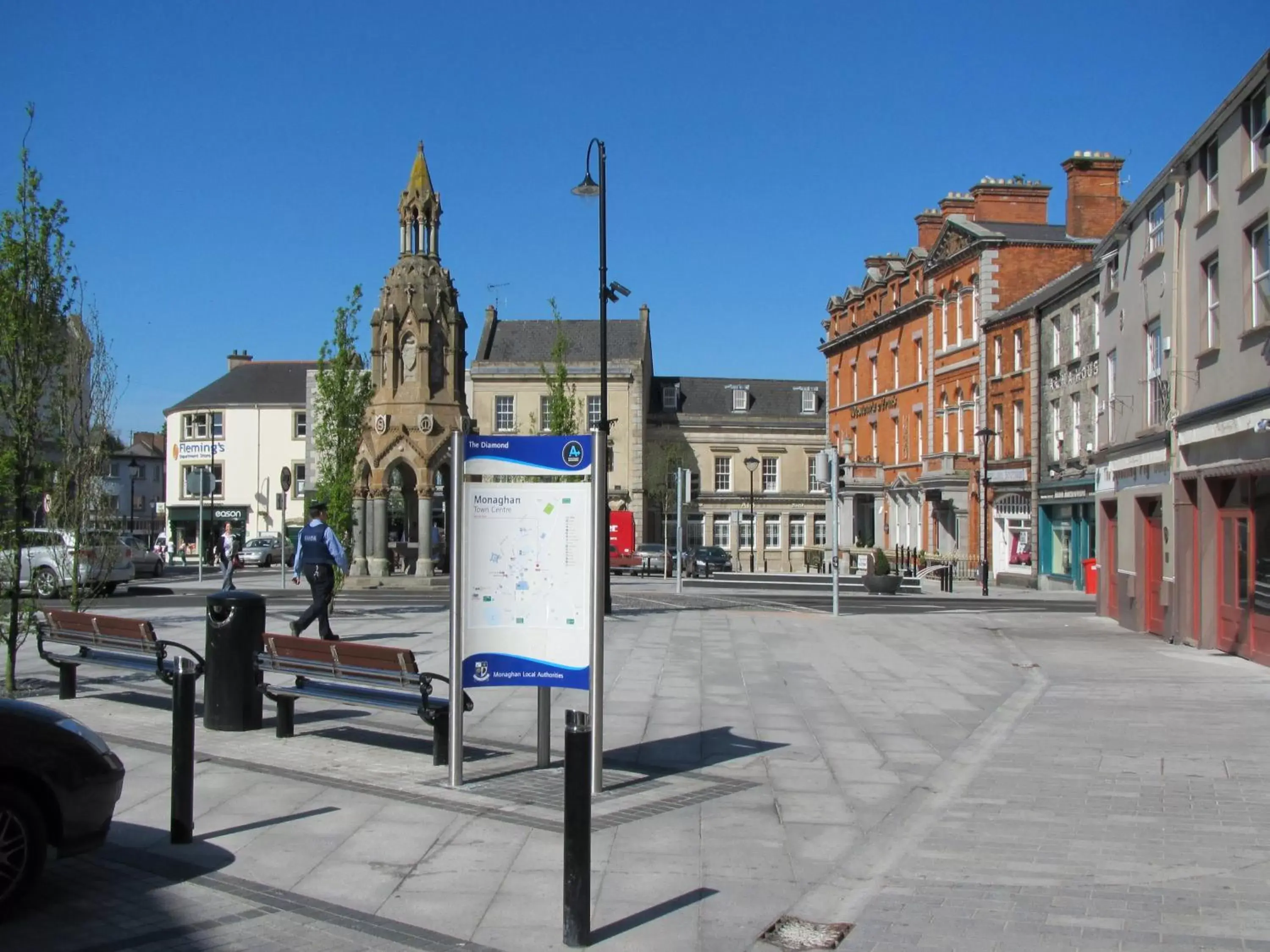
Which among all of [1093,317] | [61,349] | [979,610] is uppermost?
[1093,317]

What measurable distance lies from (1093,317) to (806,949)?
35.5 m

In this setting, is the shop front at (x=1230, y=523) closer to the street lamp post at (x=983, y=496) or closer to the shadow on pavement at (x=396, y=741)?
the shadow on pavement at (x=396, y=741)

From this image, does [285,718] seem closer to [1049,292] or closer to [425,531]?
[425,531]

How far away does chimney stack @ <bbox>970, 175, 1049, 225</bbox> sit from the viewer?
165ft

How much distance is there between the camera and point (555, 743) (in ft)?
34.9

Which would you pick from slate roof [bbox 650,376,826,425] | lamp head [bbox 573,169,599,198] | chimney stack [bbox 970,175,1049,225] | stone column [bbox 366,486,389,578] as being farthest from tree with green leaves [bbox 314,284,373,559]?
slate roof [bbox 650,376,826,425]

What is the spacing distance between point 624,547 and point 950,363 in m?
15.4

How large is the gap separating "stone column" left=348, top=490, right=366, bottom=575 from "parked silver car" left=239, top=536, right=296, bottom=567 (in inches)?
939

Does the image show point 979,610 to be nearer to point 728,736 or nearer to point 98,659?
point 728,736

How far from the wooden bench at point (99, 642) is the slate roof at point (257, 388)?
192 ft

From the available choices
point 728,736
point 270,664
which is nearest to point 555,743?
point 728,736

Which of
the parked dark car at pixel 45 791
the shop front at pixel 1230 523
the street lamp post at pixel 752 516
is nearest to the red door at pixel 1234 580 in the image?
the shop front at pixel 1230 523

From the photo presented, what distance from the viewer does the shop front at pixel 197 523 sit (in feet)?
225

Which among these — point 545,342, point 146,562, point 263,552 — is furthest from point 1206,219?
point 545,342
